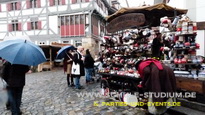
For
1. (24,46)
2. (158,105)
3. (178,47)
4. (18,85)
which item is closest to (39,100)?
(18,85)

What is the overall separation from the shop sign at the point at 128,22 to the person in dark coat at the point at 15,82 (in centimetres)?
339

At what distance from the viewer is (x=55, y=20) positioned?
69.3 feet

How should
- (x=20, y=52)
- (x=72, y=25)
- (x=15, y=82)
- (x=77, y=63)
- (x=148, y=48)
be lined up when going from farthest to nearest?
(x=72, y=25), (x=77, y=63), (x=148, y=48), (x=15, y=82), (x=20, y=52)

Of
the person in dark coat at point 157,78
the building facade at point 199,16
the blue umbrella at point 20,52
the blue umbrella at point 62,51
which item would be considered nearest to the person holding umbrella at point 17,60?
the blue umbrella at point 20,52

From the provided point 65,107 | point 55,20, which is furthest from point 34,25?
point 65,107

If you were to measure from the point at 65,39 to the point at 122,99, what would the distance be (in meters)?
16.7

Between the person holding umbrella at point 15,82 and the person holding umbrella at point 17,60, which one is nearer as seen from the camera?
the person holding umbrella at point 17,60

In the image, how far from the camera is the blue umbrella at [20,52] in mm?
3600

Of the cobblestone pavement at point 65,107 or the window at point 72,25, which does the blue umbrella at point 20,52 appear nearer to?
the cobblestone pavement at point 65,107

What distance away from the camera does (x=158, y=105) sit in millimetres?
3729

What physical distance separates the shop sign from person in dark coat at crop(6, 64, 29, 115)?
339 cm

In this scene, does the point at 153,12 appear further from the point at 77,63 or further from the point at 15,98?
the point at 15,98

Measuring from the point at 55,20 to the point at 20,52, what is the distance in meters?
18.4

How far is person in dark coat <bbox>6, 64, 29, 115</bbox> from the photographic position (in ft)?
12.8
